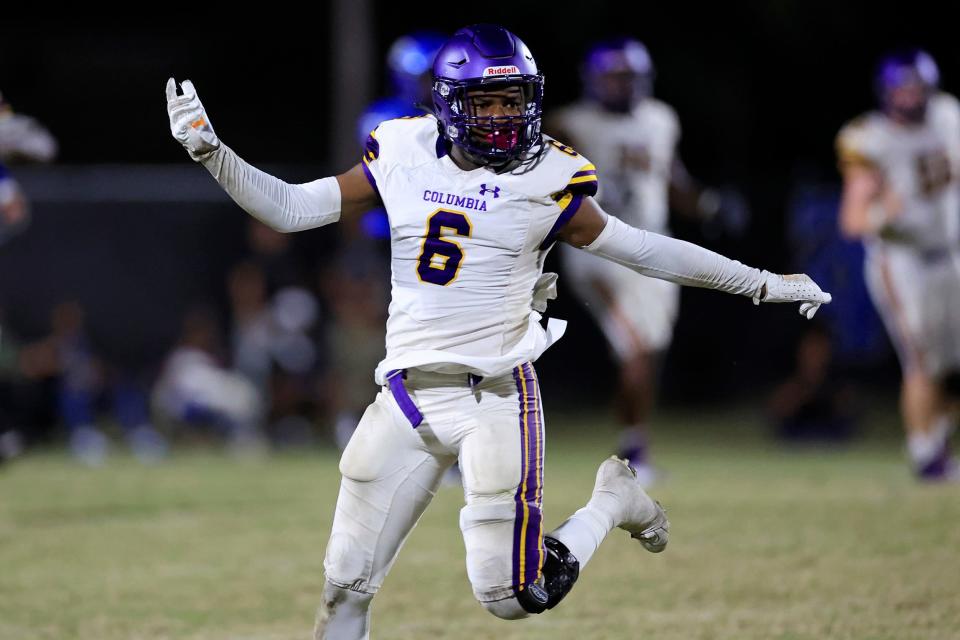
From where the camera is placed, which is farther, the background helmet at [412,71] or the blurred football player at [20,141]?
the background helmet at [412,71]

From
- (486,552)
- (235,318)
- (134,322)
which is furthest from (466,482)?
(134,322)

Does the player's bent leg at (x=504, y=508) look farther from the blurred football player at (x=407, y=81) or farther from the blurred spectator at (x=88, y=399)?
the blurred spectator at (x=88, y=399)

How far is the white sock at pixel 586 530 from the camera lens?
4418 mm

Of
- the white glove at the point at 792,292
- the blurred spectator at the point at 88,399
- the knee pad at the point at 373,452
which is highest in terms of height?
the white glove at the point at 792,292

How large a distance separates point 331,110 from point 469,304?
655 inches

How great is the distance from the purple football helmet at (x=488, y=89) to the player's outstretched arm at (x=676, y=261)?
0.98 ft

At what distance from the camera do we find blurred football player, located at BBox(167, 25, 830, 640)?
4293mm

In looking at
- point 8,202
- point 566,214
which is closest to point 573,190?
point 566,214

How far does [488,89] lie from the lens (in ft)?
14.2

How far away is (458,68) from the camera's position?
14.3 feet

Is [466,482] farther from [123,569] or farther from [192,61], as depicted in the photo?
[192,61]

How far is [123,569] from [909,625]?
10.5 feet

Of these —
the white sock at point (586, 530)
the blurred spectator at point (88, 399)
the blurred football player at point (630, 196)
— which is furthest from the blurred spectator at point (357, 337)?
the white sock at point (586, 530)

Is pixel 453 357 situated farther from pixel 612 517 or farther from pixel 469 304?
pixel 612 517
